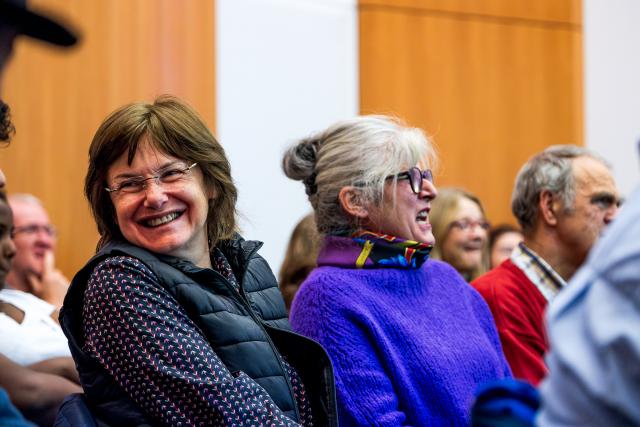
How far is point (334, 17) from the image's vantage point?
5.73 m

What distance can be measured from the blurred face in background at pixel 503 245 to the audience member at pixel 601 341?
4.04 m

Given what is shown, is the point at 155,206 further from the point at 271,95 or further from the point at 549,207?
the point at 271,95

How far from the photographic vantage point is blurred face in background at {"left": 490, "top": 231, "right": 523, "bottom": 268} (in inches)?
195

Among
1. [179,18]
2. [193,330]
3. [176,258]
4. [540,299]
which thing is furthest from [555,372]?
[179,18]

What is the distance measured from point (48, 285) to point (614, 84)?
4195mm

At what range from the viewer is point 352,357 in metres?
2.41

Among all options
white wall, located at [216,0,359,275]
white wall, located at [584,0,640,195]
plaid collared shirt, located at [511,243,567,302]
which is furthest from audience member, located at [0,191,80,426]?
white wall, located at [584,0,640,195]

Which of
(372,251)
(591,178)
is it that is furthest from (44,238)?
(591,178)

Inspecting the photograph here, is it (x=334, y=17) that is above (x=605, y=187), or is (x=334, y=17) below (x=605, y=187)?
above

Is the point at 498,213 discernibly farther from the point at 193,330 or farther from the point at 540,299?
the point at 193,330

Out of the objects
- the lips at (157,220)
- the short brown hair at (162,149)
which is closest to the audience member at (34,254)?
the short brown hair at (162,149)

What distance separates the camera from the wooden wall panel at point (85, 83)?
4578 millimetres

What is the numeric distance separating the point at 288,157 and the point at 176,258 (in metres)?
0.71

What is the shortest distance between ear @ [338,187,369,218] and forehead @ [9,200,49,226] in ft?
A: 5.73
